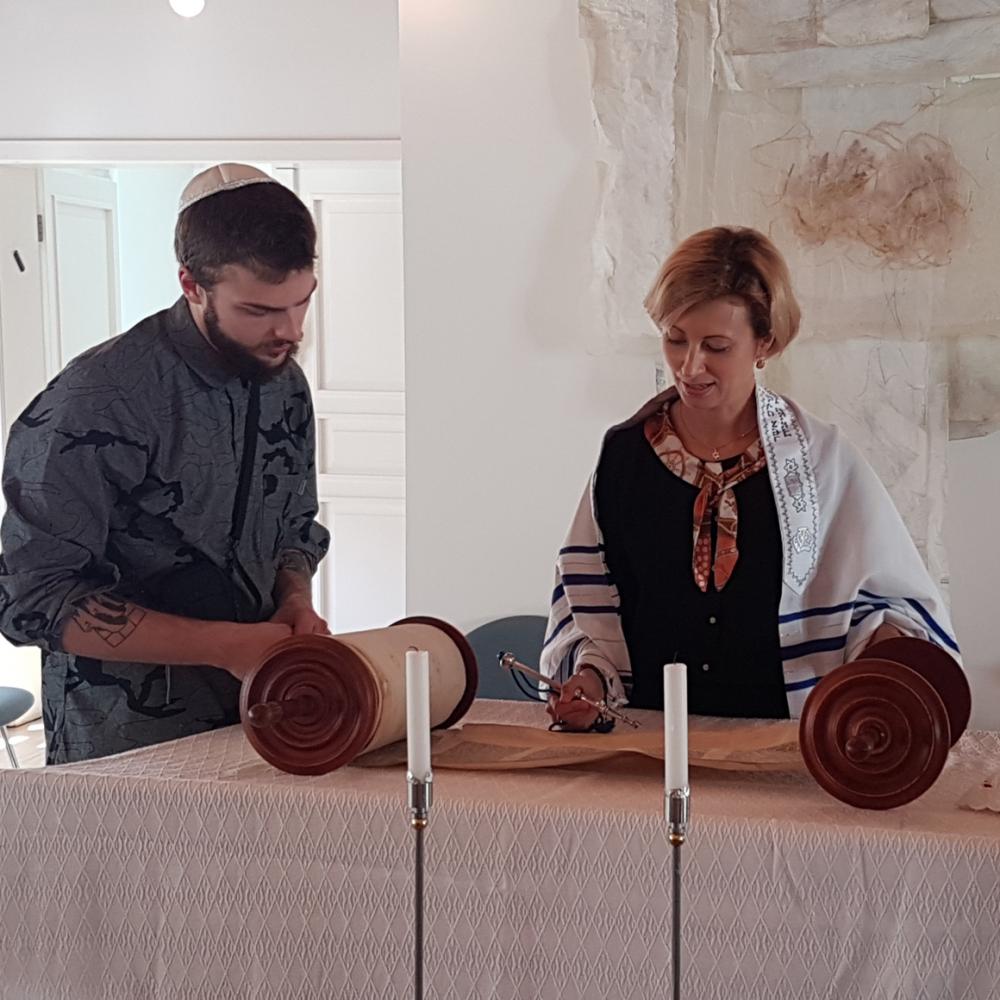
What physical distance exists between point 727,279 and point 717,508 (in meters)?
0.29

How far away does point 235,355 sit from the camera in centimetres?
158

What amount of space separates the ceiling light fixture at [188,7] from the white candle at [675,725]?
266cm

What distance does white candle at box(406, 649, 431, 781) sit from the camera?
900 mm

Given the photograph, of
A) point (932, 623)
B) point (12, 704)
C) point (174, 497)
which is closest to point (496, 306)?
point (174, 497)

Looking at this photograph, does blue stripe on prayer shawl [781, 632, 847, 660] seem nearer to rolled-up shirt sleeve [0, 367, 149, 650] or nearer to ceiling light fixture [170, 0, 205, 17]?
rolled-up shirt sleeve [0, 367, 149, 650]

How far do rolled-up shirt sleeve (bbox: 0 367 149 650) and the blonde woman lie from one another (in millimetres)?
534

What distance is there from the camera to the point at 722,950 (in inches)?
40.7

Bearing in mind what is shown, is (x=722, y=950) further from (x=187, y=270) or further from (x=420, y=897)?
(x=187, y=270)

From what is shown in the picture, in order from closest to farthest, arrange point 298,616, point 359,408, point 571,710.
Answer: point 571,710 < point 298,616 < point 359,408

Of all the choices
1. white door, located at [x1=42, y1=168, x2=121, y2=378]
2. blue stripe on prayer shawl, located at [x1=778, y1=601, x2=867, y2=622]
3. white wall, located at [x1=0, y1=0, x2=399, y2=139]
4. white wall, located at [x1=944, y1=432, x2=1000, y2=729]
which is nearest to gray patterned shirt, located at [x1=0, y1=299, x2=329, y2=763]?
blue stripe on prayer shawl, located at [x1=778, y1=601, x2=867, y2=622]

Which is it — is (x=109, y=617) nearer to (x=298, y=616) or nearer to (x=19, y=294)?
(x=298, y=616)

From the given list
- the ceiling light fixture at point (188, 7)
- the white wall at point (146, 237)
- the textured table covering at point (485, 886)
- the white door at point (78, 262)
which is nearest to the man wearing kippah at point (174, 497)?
the textured table covering at point (485, 886)

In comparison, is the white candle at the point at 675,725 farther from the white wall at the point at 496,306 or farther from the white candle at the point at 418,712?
the white wall at the point at 496,306

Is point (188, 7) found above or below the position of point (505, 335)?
above
